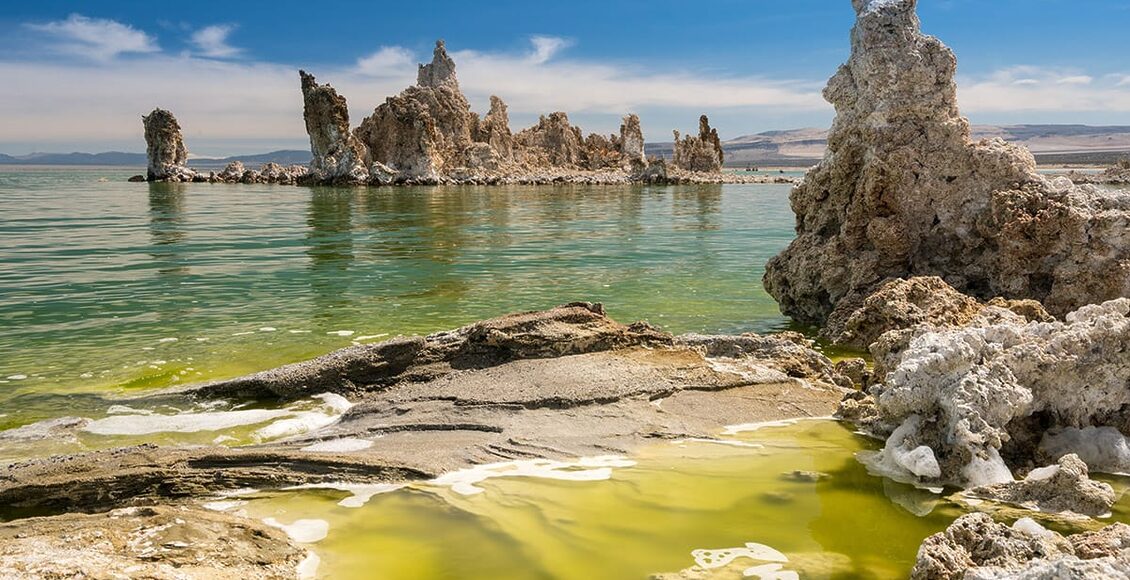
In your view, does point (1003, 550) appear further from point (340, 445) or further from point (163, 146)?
→ point (163, 146)

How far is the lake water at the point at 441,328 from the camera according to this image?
354cm

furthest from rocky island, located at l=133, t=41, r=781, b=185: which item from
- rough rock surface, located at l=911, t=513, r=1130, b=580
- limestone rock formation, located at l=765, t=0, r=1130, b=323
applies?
rough rock surface, located at l=911, t=513, r=1130, b=580

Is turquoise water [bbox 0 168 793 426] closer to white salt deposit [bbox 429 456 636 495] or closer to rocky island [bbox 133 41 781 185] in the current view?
white salt deposit [bbox 429 456 636 495]

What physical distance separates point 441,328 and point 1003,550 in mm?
7574

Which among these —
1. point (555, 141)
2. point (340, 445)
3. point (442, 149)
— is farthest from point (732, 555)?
point (555, 141)

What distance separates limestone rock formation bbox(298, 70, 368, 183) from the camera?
72.9 meters

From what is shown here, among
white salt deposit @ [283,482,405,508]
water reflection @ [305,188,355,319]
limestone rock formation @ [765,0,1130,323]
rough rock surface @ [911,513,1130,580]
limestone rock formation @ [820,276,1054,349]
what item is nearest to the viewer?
rough rock surface @ [911,513,1130,580]

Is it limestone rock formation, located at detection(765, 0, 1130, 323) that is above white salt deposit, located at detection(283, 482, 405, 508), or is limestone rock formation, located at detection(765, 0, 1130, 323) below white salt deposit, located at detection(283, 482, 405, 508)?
above

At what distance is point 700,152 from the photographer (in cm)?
10812

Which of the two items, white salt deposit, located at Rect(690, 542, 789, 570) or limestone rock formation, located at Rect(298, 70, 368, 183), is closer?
white salt deposit, located at Rect(690, 542, 789, 570)

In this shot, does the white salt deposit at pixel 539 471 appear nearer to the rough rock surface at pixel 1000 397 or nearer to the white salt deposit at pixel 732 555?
the white salt deposit at pixel 732 555

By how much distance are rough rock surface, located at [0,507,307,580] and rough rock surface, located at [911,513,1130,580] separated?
2580 millimetres

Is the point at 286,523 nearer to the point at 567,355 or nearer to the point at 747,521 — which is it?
the point at 747,521

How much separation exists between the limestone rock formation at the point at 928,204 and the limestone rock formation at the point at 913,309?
0.82 m
